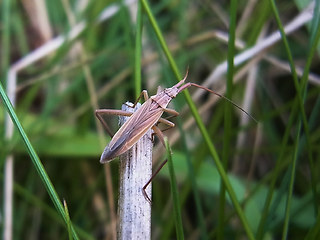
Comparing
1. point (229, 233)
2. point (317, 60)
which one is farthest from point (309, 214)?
point (317, 60)

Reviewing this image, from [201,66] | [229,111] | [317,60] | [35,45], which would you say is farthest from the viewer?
[35,45]

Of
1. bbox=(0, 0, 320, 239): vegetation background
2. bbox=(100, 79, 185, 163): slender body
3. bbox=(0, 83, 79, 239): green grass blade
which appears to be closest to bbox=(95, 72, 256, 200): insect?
bbox=(100, 79, 185, 163): slender body

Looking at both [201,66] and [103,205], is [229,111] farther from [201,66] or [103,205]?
[201,66]

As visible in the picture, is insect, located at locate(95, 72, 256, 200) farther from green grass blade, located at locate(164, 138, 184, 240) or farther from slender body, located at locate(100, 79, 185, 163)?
green grass blade, located at locate(164, 138, 184, 240)

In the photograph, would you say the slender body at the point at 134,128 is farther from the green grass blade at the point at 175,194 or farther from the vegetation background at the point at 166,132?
the green grass blade at the point at 175,194

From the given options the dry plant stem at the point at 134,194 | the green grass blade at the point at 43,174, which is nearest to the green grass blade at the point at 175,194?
the dry plant stem at the point at 134,194
